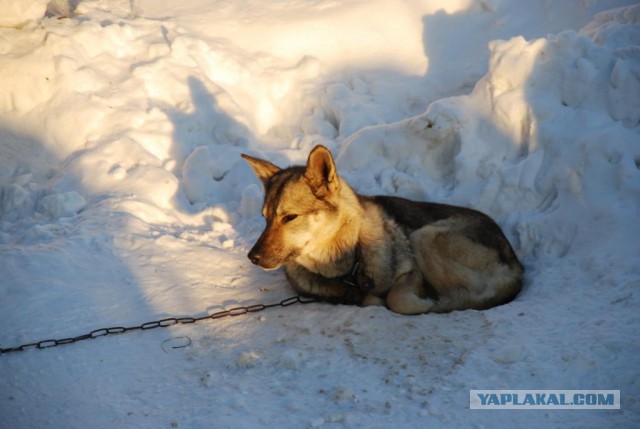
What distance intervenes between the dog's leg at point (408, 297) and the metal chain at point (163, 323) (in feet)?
2.44

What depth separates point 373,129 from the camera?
7234 millimetres

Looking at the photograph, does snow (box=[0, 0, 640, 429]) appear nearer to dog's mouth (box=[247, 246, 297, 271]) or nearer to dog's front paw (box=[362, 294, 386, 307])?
dog's front paw (box=[362, 294, 386, 307])

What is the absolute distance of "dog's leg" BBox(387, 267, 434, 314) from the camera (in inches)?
199

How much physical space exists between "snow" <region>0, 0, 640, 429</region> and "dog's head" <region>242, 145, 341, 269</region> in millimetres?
619

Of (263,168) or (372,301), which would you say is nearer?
(372,301)

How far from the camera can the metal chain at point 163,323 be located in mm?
4289

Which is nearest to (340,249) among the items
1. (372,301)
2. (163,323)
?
(372,301)

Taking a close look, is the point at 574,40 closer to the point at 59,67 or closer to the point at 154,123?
the point at 154,123

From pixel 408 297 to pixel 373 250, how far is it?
580 millimetres

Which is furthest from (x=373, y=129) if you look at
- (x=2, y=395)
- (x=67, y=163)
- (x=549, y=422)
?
(x=2, y=395)

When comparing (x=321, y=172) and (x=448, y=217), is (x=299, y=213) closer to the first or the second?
(x=321, y=172)

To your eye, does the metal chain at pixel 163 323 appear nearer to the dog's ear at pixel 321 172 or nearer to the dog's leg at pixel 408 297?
the dog's leg at pixel 408 297

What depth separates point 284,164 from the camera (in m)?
7.54

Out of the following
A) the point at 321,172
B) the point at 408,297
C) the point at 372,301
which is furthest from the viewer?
the point at 372,301
